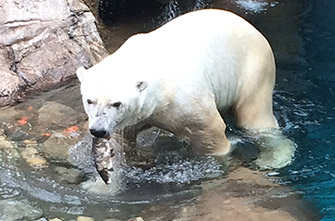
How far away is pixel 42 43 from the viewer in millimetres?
4867

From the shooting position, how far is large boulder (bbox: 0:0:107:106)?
4734 mm

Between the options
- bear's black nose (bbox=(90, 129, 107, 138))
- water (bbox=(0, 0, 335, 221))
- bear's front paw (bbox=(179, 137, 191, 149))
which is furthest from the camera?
bear's front paw (bbox=(179, 137, 191, 149))

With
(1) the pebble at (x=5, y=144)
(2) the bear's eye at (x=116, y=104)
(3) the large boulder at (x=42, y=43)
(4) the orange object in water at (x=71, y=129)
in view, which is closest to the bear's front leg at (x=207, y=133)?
(2) the bear's eye at (x=116, y=104)

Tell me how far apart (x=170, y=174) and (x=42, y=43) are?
1.73 m

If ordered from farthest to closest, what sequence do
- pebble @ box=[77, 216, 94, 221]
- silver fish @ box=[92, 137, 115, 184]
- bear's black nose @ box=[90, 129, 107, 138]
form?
silver fish @ box=[92, 137, 115, 184] → pebble @ box=[77, 216, 94, 221] → bear's black nose @ box=[90, 129, 107, 138]

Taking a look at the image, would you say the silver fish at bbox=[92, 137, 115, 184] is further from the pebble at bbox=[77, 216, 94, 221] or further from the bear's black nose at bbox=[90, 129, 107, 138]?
the bear's black nose at bbox=[90, 129, 107, 138]

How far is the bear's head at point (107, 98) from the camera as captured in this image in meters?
2.98

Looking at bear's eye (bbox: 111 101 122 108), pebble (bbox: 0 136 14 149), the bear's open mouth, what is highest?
bear's eye (bbox: 111 101 122 108)

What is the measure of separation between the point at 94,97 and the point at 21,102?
169 centimetres

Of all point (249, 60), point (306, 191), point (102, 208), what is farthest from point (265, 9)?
point (102, 208)

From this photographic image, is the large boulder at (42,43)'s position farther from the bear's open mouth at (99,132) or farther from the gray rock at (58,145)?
the bear's open mouth at (99,132)

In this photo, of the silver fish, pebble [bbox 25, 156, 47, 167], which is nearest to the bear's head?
the silver fish

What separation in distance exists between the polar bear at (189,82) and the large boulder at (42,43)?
4.52ft

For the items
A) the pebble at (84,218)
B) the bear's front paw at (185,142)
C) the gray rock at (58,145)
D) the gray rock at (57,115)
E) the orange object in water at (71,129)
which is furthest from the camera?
the gray rock at (57,115)
